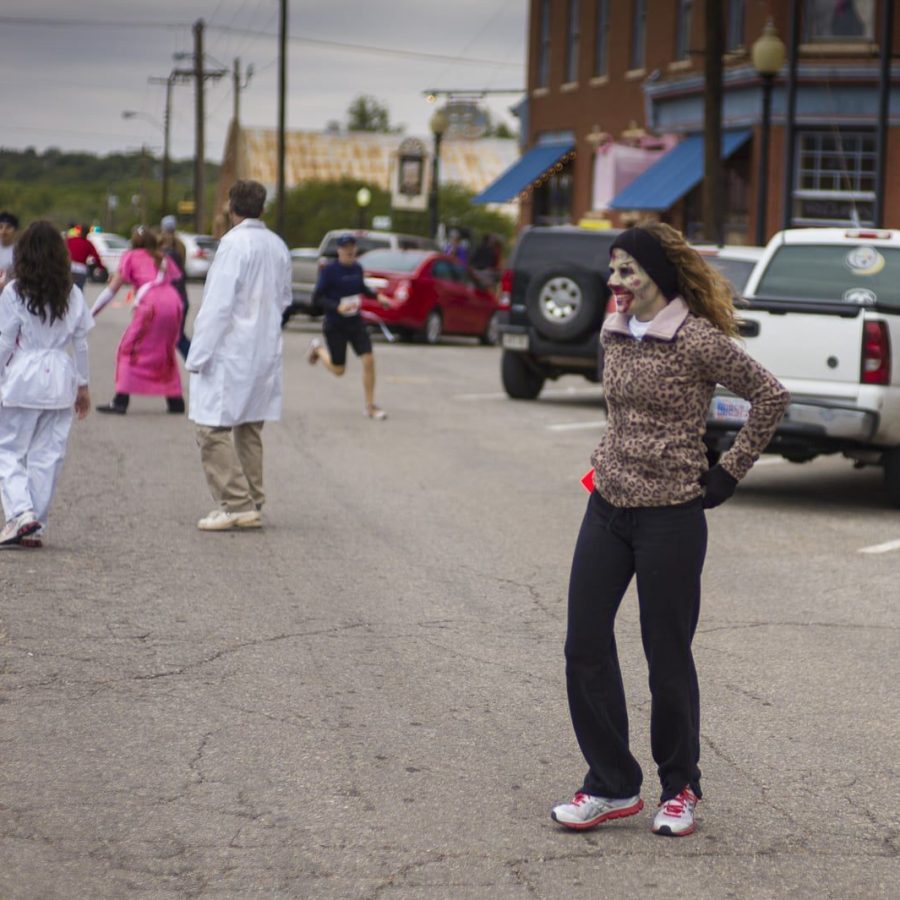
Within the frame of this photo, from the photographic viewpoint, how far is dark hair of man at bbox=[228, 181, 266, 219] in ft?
32.8

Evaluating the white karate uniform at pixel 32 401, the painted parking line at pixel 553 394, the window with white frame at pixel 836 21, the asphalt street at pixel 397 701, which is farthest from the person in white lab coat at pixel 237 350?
the window with white frame at pixel 836 21

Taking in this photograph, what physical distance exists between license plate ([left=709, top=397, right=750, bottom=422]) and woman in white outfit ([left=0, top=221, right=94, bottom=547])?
4.51 meters

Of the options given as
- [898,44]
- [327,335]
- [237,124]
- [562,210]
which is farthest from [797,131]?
[237,124]

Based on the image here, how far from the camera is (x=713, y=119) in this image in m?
23.3

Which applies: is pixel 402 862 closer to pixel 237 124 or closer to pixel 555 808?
pixel 555 808

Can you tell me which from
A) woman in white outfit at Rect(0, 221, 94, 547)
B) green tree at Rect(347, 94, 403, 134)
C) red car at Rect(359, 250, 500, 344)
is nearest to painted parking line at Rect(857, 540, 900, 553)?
woman in white outfit at Rect(0, 221, 94, 547)

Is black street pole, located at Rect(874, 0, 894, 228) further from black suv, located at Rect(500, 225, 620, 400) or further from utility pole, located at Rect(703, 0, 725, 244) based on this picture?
black suv, located at Rect(500, 225, 620, 400)

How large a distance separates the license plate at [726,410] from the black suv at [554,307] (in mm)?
6185

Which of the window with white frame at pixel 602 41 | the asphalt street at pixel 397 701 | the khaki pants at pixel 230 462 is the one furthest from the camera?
the window with white frame at pixel 602 41

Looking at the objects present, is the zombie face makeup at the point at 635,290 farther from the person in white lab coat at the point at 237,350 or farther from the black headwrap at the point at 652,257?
the person in white lab coat at the point at 237,350

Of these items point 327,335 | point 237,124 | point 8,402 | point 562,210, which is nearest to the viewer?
point 8,402

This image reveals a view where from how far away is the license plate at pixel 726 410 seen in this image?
11.7m

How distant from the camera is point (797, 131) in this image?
95.6ft

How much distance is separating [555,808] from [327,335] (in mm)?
12757
